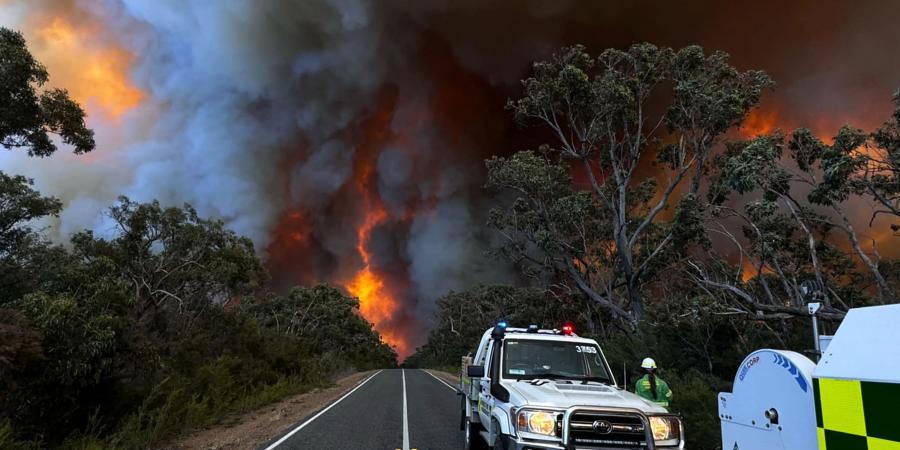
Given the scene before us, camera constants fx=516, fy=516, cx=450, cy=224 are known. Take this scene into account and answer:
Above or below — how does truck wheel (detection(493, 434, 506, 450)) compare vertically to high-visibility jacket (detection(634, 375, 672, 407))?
below

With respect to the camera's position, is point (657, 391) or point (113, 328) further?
point (113, 328)

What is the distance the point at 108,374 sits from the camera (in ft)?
34.2

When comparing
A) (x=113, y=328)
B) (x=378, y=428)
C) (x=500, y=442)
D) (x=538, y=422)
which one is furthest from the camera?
(x=378, y=428)

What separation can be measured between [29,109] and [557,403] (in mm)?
16173

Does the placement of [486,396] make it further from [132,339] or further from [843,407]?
[132,339]

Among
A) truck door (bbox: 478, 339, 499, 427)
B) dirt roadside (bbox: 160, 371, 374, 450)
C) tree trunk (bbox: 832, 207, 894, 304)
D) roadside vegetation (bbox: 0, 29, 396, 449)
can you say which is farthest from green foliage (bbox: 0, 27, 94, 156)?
tree trunk (bbox: 832, 207, 894, 304)

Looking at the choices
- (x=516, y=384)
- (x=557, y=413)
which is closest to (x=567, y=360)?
(x=516, y=384)

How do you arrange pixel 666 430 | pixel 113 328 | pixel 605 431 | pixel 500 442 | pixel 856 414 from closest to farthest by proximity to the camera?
pixel 856 414, pixel 605 431, pixel 666 430, pixel 500 442, pixel 113 328

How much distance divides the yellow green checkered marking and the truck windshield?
4.54m

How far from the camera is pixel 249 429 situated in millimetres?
13016

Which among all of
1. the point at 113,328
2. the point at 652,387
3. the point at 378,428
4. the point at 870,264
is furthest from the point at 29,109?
the point at 870,264

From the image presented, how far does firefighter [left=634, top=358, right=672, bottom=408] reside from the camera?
24.9ft

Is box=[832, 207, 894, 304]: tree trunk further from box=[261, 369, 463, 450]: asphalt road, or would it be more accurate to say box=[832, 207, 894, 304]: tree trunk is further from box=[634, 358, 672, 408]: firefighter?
box=[261, 369, 463, 450]: asphalt road

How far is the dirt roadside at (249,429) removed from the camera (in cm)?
1084
